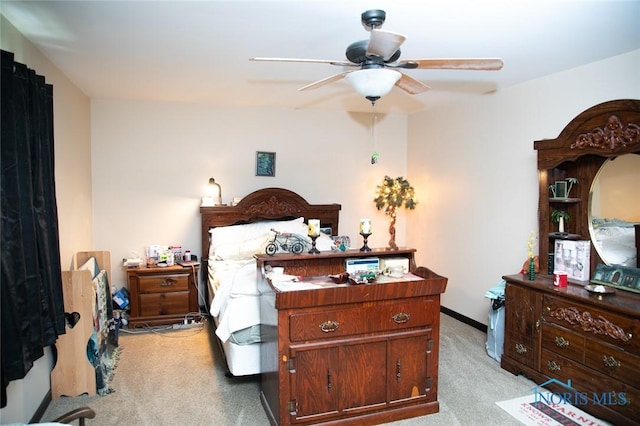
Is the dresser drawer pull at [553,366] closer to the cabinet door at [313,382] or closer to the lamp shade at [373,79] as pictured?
the cabinet door at [313,382]

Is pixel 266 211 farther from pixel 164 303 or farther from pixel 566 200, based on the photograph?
pixel 566 200

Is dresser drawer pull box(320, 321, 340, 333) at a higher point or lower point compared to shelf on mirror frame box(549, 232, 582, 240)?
lower

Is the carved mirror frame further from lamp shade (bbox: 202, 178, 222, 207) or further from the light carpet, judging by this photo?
lamp shade (bbox: 202, 178, 222, 207)

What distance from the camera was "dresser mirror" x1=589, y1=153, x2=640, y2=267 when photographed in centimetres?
285

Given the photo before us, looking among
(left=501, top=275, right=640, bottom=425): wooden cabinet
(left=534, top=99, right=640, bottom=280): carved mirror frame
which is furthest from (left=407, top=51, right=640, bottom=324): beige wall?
(left=501, top=275, right=640, bottom=425): wooden cabinet

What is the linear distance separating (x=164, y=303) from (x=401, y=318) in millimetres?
2822

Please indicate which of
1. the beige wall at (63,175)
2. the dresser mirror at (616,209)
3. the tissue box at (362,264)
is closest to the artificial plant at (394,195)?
the dresser mirror at (616,209)

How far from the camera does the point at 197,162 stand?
472cm

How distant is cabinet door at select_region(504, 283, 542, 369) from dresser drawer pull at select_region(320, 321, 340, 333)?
5.37 ft

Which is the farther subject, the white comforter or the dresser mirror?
the dresser mirror

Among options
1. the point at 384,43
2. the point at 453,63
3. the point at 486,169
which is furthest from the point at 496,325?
the point at 384,43

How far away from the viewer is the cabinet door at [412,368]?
2445mm

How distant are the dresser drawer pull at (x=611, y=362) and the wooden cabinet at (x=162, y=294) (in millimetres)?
3615

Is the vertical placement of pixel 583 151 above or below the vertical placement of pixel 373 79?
below
